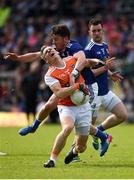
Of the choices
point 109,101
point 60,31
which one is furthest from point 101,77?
point 60,31

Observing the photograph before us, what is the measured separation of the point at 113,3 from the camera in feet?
111

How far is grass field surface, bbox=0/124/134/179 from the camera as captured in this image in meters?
11.9

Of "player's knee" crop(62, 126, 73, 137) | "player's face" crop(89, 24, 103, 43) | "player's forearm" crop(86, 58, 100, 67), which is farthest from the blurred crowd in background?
"player's knee" crop(62, 126, 73, 137)

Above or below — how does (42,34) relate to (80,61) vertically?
below

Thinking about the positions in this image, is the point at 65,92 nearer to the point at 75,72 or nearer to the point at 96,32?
the point at 75,72

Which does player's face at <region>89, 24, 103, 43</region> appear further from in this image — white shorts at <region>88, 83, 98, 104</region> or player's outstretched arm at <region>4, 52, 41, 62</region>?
player's outstretched arm at <region>4, 52, 41, 62</region>

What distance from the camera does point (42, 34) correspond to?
32312 mm

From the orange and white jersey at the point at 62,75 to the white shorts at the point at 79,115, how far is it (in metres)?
0.10

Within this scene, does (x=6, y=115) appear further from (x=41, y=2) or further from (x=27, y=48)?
(x=41, y=2)

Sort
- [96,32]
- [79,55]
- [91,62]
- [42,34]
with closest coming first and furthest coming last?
1. [79,55]
2. [91,62]
3. [96,32]
4. [42,34]

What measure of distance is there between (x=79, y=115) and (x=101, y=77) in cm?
273

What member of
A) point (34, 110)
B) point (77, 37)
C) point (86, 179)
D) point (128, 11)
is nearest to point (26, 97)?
point (34, 110)

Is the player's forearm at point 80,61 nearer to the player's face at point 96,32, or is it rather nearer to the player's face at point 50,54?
the player's face at point 50,54

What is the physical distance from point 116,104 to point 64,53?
266 cm
